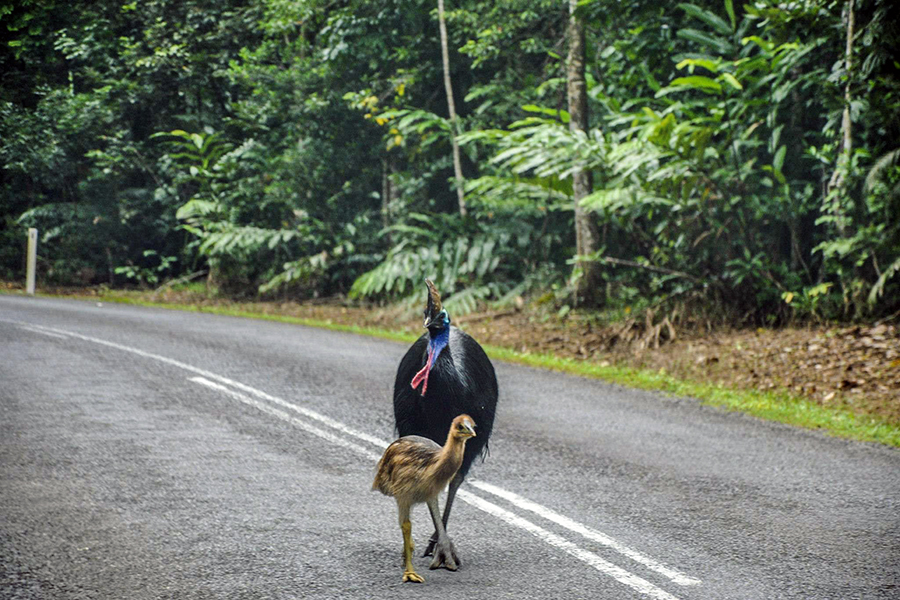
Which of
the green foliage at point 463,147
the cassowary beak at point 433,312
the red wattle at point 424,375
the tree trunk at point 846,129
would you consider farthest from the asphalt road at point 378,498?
the green foliage at point 463,147

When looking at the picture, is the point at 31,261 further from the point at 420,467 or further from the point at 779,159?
the point at 420,467

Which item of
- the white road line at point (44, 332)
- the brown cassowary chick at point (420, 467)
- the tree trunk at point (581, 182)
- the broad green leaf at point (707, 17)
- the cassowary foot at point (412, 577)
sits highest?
the broad green leaf at point (707, 17)

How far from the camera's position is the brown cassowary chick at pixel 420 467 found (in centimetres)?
389

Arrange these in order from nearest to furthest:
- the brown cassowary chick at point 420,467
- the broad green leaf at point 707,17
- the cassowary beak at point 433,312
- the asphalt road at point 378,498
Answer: the brown cassowary chick at point 420,467 → the cassowary beak at point 433,312 → the asphalt road at point 378,498 → the broad green leaf at point 707,17

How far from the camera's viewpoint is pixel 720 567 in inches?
191

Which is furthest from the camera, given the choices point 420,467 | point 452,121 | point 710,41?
point 452,121

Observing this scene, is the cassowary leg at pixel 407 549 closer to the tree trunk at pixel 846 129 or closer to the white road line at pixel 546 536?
the white road line at pixel 546 536

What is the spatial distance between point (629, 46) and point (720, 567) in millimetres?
12442

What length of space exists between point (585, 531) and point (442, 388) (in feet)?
5.86

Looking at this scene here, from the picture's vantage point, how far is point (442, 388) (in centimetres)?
418

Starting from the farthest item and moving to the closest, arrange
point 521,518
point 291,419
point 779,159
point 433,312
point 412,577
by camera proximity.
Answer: point 779,159 < point 291,419 < point 521,518 < point 412,577 < point 433,312

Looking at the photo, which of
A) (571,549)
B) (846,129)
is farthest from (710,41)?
(571,549)

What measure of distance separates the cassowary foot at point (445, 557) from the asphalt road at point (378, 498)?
0.09 m

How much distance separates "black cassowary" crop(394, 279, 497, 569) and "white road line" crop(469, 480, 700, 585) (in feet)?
3.54
